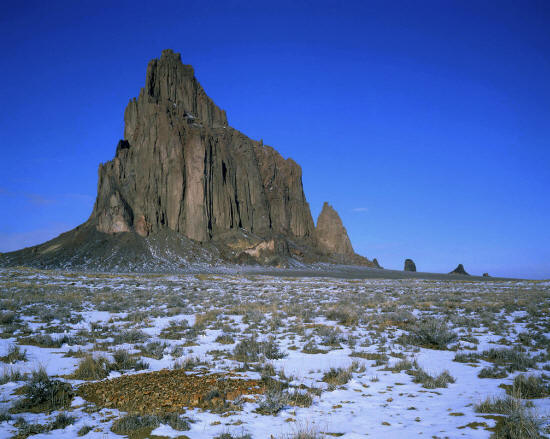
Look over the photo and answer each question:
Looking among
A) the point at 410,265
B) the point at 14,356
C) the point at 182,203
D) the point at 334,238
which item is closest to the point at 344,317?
the point at 14,356

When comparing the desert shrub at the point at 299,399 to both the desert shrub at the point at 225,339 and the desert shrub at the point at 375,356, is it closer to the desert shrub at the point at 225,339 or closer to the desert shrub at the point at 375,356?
the desert shrub at the point at 375,356

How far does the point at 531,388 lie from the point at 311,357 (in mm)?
4882

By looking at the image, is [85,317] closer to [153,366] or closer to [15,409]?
[153,366]

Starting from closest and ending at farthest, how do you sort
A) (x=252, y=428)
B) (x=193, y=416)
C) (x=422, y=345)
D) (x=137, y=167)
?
(x=252, y=428) → (x=193, y=416) → (x=422, y=345) → (x=137, y=167)

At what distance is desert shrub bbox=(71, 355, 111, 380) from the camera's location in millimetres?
7383

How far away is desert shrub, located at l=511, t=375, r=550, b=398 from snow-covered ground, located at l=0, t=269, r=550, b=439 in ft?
0.43

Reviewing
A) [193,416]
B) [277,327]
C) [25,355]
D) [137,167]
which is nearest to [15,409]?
[193,416]

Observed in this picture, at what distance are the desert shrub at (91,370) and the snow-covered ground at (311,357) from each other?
1.13 ft

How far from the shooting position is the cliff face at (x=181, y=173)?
9688 cm

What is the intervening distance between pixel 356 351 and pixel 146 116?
110 metres

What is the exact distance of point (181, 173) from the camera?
101 meters

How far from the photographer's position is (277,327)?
13.7m

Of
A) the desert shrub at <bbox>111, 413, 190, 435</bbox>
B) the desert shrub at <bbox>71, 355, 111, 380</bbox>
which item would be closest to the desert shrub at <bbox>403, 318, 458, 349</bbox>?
the desert shrub at <bbox>111, 413, 190, 435</bbox>

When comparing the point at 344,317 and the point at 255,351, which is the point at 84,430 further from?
the point at 344,317
